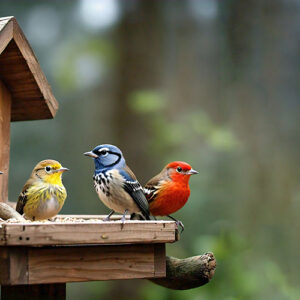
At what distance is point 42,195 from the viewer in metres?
3.73

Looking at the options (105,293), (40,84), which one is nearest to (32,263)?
(40,84)

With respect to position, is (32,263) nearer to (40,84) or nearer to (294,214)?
(40,84)

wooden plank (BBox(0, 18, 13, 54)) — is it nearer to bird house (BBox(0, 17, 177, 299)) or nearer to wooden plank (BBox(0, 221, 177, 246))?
bird house (BBox(0, 17, 177, 299))

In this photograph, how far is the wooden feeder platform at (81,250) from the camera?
9.12 feet

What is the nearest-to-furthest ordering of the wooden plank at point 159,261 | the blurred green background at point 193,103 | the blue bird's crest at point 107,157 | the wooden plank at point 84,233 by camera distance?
the wooden plank at point 84,233
the wooden plank at point 159,261
the blue bird's crest at point 107,157
the blurred green background at point 193,103

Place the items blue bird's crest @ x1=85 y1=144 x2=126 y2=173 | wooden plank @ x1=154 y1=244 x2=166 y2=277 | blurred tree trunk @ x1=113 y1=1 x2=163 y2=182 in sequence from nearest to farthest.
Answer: wooden plank @ x1=154 y1=244 x2=166 y2=277
blue bird's crest @ x1=85 y1=144 x2=126 y2=173
blurred tree trunk @ x1=113 y1=1 x2=163 y2=182

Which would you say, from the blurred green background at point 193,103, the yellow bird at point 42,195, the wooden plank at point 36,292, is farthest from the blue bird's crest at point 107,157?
the blurred green background at point 193,103

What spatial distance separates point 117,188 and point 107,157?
0.26 meters

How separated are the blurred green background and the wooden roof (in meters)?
2.13

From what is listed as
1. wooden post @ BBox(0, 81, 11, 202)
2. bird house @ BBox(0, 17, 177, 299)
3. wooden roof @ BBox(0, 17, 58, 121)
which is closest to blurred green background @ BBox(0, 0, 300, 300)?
wooden roof @ BBox(0, 17, 58, 121)

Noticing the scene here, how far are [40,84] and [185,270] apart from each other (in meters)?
1.61

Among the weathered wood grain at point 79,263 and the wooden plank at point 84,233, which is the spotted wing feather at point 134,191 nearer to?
→ the weathered wood grain at point 79,263

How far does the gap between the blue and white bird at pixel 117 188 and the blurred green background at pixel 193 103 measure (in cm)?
288

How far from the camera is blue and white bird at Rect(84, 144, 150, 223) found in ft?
11.4
